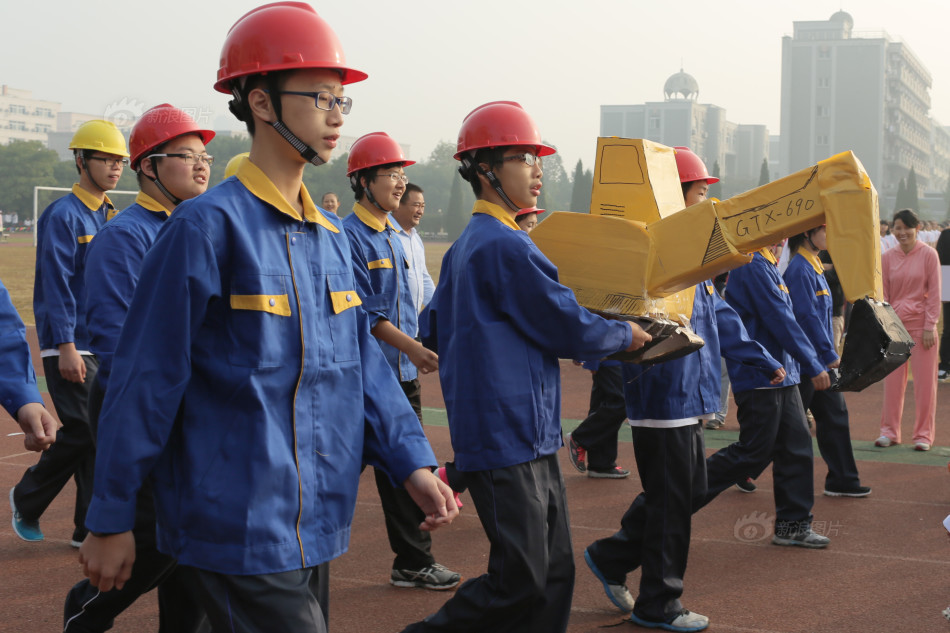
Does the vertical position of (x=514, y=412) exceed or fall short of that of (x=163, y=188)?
it falls short

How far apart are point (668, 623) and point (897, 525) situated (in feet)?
8.88

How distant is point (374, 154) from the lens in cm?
618

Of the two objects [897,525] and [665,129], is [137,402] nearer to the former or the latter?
[897,525]

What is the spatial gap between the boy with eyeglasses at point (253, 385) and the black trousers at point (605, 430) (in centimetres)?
550

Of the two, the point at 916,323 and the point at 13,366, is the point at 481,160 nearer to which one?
the point at 13,366

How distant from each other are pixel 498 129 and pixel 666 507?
1853 millimetres

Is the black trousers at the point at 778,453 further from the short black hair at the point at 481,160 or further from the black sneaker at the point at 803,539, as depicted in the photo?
the short black hair at the point at 481,160

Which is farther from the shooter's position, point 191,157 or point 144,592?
point 191,157

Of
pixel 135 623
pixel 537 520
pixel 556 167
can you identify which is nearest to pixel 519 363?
pixel 537 520

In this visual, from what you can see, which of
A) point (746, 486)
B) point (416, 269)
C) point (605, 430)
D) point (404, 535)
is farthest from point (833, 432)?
point (404, 535)

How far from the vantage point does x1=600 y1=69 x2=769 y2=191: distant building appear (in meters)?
126

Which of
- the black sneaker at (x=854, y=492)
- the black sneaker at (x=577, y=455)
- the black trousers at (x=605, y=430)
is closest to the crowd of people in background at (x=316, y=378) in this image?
the black sneaker at (x=854, y=492)

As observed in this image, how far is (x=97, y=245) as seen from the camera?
437cm

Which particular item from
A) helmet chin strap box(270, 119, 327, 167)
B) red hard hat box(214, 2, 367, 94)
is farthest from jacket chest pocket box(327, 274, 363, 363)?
red hard hat box(214, 2, 367, 94)
